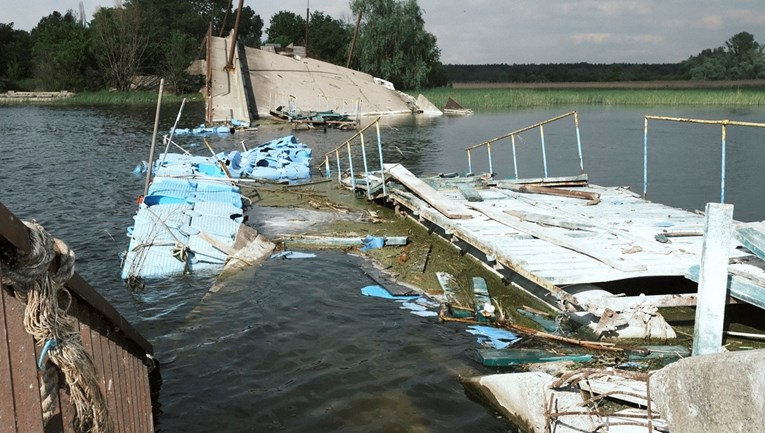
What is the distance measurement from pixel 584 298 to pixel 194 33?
3360 inches

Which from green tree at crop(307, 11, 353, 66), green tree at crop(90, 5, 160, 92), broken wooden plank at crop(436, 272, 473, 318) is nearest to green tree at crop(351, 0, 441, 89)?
green tree at crop(307, 11, 353, 66)

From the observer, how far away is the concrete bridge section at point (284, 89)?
41.8 metres

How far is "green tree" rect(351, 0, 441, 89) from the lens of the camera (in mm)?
66438

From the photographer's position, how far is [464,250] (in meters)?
11.9

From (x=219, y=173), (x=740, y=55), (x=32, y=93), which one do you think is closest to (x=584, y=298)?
(x=219, y=173)

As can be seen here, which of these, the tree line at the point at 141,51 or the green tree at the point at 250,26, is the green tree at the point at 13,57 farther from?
the green tree at the point at 250,26

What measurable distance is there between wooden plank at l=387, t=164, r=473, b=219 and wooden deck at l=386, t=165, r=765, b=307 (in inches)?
0.9

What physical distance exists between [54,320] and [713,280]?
637cm

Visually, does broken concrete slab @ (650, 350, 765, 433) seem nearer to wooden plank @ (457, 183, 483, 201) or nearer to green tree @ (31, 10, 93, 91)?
wooden plank @ (457, 183, 483, 201)

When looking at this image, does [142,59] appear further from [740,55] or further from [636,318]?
[740,55]

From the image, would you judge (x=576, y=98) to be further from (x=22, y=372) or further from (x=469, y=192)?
(x=22, y=372)

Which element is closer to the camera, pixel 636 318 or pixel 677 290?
pixel 636 318

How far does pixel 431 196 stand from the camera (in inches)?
525

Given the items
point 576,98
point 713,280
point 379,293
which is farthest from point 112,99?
point 713,280
